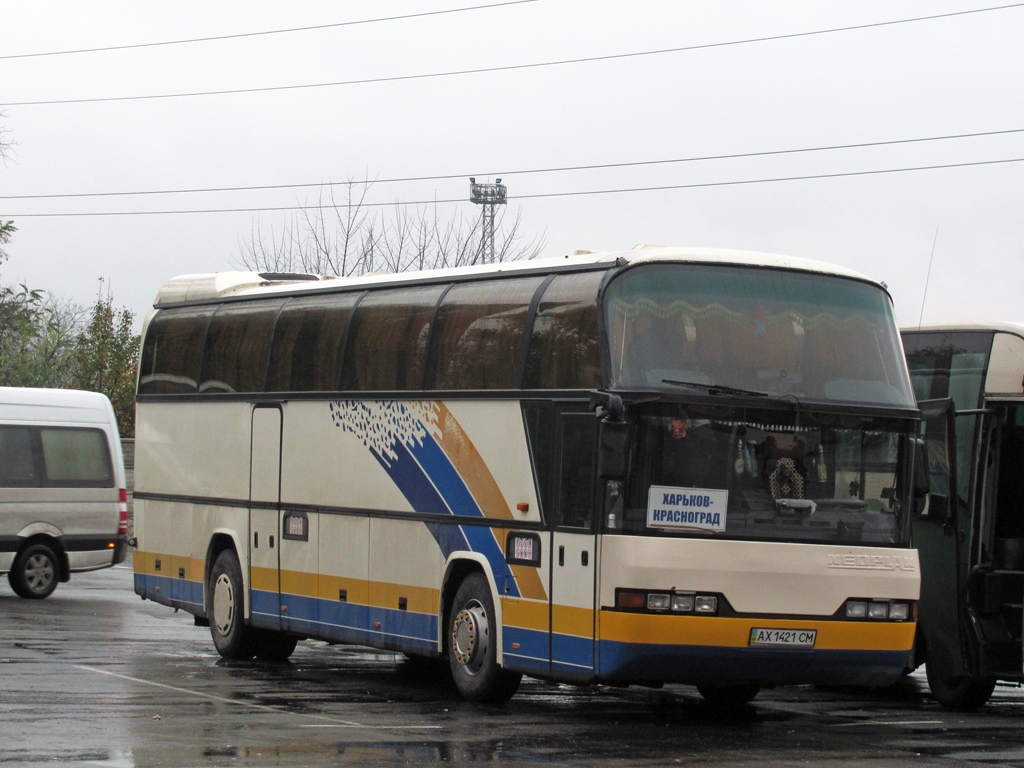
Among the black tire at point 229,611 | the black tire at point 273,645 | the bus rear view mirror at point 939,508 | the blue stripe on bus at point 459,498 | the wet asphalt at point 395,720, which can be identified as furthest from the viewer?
the black tire at point 273,645

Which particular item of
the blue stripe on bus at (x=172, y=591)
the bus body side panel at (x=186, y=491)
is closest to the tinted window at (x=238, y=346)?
the bus body side panel at (x=186, y=491)

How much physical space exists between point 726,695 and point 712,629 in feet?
7.53

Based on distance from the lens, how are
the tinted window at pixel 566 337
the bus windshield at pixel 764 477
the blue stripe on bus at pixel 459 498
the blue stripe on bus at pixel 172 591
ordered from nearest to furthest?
1. the bus windshield at pixel 764 477
2. the tinted window at pixel 566 337
3. the blue stripe on bus at pixel 459 498
4. the blue stripe on bus at pixel 172 591

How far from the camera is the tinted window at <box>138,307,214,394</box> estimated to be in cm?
1797

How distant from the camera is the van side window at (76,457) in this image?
23531mm

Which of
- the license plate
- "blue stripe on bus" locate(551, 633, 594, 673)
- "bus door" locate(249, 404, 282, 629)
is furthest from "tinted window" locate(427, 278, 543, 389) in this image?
"bus door" locate(249, 404, 282, 629)

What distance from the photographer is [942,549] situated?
1409cm

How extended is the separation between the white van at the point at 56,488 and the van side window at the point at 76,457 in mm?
12

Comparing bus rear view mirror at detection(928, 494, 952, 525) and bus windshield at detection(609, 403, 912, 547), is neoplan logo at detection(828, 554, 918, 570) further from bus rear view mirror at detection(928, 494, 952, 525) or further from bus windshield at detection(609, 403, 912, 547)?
bus rear view mirror at detection(928, 494, 952, 525)

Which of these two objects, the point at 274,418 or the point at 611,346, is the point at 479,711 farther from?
the point at 274,418

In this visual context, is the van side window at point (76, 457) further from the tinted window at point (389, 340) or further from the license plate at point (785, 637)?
the license plate at point (785, 637)

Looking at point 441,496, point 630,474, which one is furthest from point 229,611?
point 630,474

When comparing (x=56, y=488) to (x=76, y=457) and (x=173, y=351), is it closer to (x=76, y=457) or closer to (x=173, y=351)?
(x=76, y=457)

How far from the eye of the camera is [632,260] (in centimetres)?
1216
